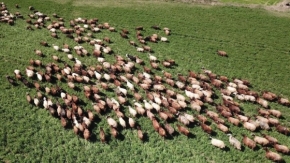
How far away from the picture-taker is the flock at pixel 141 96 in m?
19.1

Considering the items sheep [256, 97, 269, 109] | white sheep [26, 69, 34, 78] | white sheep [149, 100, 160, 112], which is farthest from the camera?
white sheep [26, 69, 34, 78]

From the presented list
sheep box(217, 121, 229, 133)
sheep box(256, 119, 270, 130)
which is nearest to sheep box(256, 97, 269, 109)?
sheep box(256, 119, 270, 130)

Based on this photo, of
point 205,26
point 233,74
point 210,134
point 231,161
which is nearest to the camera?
point 231,161

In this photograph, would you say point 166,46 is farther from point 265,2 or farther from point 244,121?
point 265,2

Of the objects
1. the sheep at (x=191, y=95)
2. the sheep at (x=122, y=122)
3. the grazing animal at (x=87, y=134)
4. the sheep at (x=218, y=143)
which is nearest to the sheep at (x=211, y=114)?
the sheep at (x=191, y=95)

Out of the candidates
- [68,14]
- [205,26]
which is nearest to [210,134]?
[205,26]

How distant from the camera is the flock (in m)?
19.1

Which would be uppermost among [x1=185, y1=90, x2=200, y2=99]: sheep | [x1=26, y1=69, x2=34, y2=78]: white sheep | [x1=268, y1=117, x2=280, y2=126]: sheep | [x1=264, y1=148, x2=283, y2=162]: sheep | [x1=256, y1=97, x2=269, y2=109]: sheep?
[x1=26, y1=69, x2=34, y2=78]: white sheep

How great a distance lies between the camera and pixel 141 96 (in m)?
21.4

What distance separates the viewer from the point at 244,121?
20016 mm

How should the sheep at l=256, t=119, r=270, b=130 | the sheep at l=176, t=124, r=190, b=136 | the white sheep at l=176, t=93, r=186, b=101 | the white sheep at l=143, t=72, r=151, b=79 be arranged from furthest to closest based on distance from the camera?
1. the white sheep at l=143, t=72, r=151, b=79
2. the white sheep at l=176, t=93, r=186, b=101
3. the sheep at l=256, t=119, r=270, b=130
4. the sheep at l=176, t=124, r=190, b=136

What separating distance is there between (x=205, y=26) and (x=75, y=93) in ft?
51.0

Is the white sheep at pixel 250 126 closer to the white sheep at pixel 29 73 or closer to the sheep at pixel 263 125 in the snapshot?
the sheep at pixel 263 125

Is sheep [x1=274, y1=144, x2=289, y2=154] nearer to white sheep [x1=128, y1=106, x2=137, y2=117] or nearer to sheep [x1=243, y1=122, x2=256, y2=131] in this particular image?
sheep [x1=243, y1=122, x2=256, y2=131]
